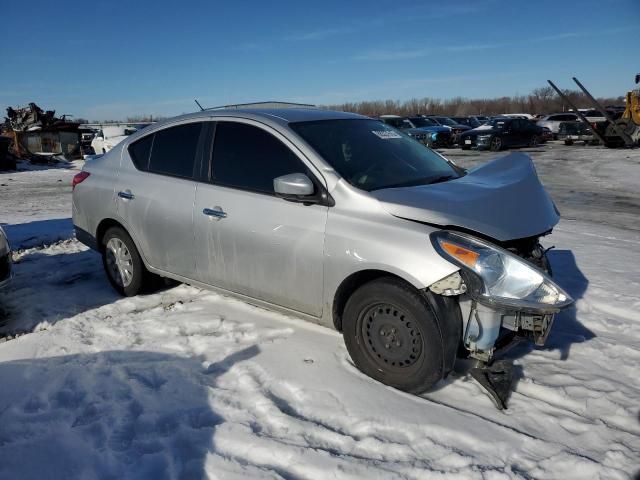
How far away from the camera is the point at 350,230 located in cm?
335

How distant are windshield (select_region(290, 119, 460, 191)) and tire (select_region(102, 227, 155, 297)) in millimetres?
2098

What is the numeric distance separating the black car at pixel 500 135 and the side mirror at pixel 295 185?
2143 cm

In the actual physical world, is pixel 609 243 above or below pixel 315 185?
below

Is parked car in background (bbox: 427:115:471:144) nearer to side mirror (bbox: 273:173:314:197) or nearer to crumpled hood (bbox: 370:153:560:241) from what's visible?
crumpled hood (bbox: 370:153:560:241)

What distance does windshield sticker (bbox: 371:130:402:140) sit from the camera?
426 centimetres

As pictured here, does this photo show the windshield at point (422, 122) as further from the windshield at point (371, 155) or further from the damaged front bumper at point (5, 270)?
the damaged front bumper at point (5, 270)

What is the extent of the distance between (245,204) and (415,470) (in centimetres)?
219

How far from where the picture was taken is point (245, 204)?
3.90m

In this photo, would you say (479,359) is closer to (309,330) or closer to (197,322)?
(309,330)

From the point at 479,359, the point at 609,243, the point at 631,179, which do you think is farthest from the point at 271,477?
the point at 631,179

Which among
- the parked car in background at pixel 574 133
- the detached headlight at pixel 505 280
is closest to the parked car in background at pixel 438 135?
the parked car in background at pixel 574 133

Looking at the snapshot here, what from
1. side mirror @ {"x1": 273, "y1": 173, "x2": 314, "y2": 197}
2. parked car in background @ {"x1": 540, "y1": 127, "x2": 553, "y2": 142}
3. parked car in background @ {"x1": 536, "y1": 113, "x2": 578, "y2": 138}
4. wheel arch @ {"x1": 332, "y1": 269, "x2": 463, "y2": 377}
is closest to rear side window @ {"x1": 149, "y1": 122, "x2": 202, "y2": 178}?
side mirror @ {"x1": 273, "y1": 173, "x2": 314, "y2": 197}

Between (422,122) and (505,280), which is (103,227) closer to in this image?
(505,280)

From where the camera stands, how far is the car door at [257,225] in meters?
3.57
